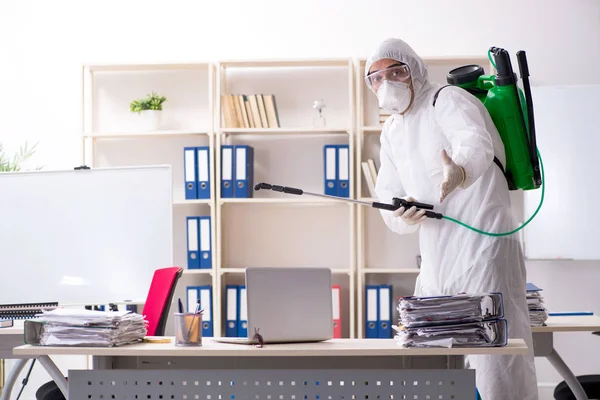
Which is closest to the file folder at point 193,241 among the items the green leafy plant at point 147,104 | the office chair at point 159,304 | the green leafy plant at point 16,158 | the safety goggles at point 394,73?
the green leafy plant at point 147,104

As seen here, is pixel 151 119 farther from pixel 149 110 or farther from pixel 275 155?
pixel 275 155

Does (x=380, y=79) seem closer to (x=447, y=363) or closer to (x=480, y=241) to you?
(x=480, y=241)

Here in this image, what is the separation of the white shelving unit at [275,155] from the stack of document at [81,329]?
2.80m

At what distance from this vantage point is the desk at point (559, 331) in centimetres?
304

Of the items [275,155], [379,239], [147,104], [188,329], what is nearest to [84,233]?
[147,104]

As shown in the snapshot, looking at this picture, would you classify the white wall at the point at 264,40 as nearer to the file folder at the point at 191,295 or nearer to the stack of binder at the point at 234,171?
the stack of binder at the point at 234,171

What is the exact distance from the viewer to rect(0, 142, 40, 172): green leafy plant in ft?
16.7

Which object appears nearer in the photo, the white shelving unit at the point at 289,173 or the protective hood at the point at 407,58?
the protective hood at the point at 407,58

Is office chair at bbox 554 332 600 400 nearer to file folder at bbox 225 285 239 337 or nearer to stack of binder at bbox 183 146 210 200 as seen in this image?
file folder at bbox 225 285 239 337

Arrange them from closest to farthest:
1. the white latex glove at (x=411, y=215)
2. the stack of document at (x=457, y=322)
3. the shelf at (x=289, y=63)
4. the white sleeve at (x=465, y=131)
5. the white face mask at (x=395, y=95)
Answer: the stack of document at (x=457, y=322), the white sleeve at (x=465, y=131), the white latex glove at (x=411, y=215), the white face mask at (x=395, y=95), the shelf at (x=289, y=63)

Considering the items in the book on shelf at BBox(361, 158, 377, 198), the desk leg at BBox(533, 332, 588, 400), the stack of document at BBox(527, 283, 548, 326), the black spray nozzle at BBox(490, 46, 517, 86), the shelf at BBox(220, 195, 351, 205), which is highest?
the black spray nozzle at BBox(490, 46, 517, 86)

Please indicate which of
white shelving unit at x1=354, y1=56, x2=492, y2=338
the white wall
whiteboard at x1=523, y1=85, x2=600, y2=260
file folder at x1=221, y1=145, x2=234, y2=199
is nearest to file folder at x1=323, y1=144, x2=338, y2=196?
white shelving unit at x1=354, y1=56, x2=492, y2=338

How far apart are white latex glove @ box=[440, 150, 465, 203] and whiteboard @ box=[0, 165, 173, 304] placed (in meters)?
2.12

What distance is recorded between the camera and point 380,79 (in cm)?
272
